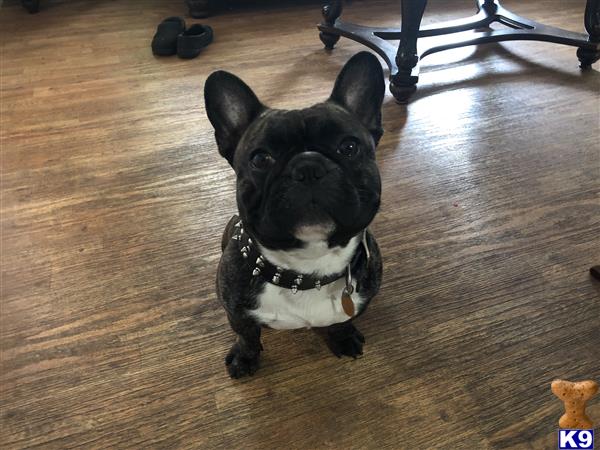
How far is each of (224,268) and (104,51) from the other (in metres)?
2.15

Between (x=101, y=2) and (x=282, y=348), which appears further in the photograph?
(x=101, y=2)

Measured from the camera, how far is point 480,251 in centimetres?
143

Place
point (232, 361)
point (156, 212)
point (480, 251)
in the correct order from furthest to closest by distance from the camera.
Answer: point (156, 212)
point (480, 251)
point (232, 361)

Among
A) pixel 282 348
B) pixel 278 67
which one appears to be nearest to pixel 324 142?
pixel 282 348

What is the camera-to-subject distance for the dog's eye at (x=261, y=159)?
2.73ft

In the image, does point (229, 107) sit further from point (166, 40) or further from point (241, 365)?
point (166, 40)

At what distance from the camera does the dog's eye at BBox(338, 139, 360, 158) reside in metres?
0.84

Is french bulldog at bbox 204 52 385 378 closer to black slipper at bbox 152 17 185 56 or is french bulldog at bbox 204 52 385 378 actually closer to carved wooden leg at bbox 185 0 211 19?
black slipper at bbox 152 17 185 56

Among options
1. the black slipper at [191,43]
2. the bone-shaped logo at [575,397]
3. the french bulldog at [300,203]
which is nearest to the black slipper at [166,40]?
the black slipper at [191,43]

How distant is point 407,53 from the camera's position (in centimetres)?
203

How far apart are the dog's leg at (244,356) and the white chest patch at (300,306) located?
0.10 meters

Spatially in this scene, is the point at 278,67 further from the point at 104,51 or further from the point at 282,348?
the point at 282,348

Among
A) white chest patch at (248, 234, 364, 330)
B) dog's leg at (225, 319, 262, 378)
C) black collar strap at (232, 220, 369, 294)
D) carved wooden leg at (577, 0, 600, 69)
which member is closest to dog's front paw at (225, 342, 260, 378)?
dog's leg at (225, 319, 262, 378)

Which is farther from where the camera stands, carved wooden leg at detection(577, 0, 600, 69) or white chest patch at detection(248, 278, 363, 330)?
carved wooden leg at detection(577, 0, 600, 69)
